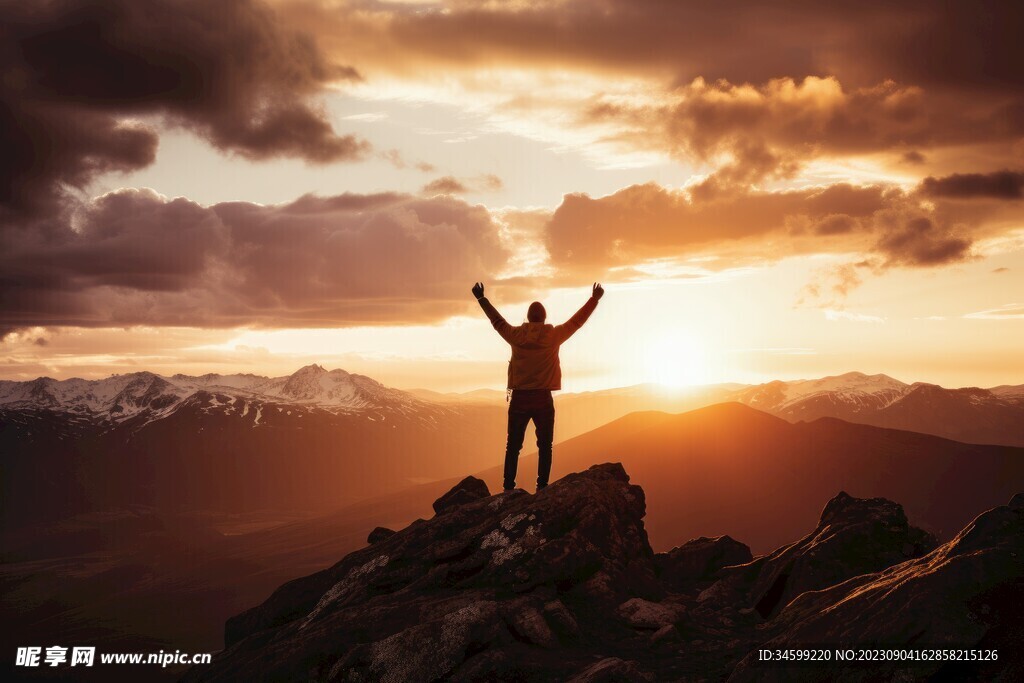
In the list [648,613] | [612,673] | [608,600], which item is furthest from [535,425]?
[612,673]

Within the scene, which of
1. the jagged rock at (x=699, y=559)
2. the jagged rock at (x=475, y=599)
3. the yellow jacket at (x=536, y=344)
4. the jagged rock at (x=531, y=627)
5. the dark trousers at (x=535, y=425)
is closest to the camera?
the jagged rock at (x=475, y=599)

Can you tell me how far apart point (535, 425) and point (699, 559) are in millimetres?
7664

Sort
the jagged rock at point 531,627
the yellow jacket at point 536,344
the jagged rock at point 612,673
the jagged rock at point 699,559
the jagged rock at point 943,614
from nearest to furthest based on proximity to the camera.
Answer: the jagged rock at point 943,614 < the jagged rock at point 612,673 < the jagged rock at point 531,627 < the yellow jacket at point 536,344 < the jagged rock at point 699,559

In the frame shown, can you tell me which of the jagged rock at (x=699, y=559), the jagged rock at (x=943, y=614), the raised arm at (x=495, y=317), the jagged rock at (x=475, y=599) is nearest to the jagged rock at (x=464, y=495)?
the jagged rock at (x=475, y=599)

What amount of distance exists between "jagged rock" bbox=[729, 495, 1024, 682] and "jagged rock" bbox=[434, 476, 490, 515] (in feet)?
45.7

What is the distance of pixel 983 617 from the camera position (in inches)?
484

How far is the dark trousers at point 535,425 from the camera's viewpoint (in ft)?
68.1

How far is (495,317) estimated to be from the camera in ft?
68.0

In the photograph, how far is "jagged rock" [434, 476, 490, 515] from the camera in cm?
2650

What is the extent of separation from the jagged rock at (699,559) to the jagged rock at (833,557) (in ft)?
5.91

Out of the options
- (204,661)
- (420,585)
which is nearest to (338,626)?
(420,585)

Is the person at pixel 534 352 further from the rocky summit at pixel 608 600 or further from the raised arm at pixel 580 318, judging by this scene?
the rocky summit at pixel 608 600

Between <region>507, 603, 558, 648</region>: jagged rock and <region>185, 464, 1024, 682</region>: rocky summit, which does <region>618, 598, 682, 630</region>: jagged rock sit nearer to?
<region>185, 464, 1024, 682</region>: rocky summit

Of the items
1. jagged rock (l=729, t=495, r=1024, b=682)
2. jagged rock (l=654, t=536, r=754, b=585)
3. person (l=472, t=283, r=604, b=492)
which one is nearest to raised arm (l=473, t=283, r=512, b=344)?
person (l=472, t=283, r=604, b=492)
